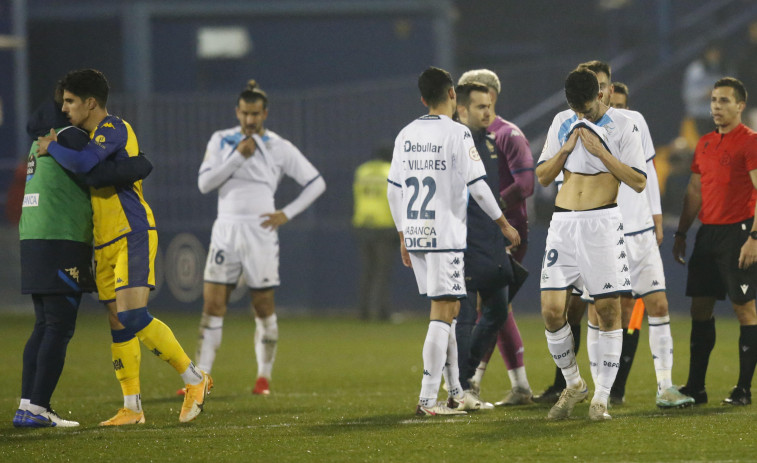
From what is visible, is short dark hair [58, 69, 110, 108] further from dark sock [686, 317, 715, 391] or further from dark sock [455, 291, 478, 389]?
dark sock [686, 317, 715, 391]

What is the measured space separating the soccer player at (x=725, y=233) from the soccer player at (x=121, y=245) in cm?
343

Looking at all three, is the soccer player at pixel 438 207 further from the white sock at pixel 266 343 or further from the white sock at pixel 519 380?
the white sock at pixel 266 343

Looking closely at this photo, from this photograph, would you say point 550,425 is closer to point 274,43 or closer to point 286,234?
point 286,234

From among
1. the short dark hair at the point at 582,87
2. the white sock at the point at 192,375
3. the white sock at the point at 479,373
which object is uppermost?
the short dark hair at the point at 582,87

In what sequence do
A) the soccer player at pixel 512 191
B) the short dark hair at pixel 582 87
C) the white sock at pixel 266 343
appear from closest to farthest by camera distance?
the short dark hair at pixel 582 87 < the soccer player at pixel 512 191 < the white sock at pixel 266 343

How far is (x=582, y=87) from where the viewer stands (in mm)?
6828

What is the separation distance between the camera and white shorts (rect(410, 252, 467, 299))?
7203mm

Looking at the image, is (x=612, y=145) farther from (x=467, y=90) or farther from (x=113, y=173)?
(x=113, y=173)

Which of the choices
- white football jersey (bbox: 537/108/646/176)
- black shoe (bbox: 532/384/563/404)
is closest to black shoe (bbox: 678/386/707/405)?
black shoe (bbox: 532/384/563/404)

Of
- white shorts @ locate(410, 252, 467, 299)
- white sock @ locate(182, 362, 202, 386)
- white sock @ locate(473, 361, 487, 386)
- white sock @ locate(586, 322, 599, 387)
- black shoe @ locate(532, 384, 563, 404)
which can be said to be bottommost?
black shoe @ locate(532, 384, 563, 404)

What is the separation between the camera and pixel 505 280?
25.7ft

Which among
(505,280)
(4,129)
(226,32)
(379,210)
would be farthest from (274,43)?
(505,280)

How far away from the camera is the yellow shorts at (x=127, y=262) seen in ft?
23.3

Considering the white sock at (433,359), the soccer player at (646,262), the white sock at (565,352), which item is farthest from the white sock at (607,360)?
the white sock at (433,359)
